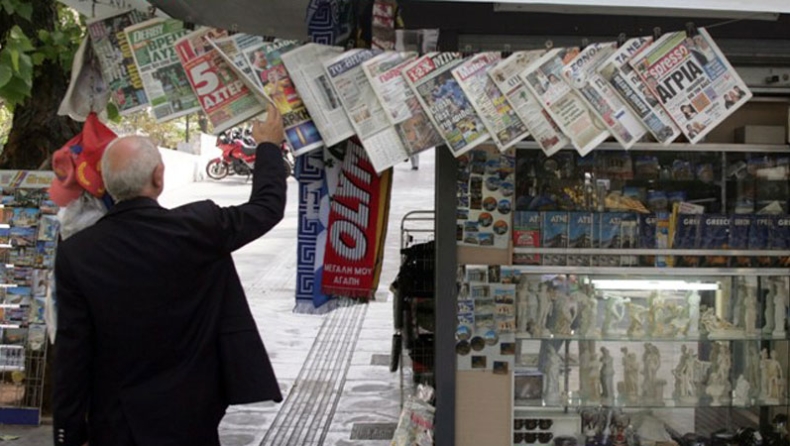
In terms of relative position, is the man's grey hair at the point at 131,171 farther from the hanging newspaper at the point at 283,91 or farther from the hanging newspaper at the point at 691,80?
the hanging newspaper at the point at 691,80

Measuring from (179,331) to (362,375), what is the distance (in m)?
5.42

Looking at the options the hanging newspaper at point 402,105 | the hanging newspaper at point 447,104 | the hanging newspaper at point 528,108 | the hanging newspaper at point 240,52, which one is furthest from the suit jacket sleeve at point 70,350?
the hanging newspaper at point 528,108

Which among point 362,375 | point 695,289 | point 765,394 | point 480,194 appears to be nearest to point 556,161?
point 480,194

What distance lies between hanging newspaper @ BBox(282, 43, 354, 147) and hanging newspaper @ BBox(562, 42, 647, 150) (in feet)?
2.96

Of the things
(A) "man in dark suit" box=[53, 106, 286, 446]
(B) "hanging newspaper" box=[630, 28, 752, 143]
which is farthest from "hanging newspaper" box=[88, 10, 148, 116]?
(B) "hanging newspaper" box=[630, 28, 752, 143]

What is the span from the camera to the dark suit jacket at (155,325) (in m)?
2.93

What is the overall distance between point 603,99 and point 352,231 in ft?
4.18

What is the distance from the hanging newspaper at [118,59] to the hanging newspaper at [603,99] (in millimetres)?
1730

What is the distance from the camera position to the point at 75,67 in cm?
361

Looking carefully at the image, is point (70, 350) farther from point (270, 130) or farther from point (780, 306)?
point (780, 306)

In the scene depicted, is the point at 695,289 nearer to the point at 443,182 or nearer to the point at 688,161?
the point at 688,161

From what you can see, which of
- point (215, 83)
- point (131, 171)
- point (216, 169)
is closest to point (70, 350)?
point (131, 171)

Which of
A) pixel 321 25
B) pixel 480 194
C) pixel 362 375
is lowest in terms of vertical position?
pixel 362 375

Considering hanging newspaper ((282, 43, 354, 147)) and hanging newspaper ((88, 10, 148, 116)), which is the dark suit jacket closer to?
hanging newspaper ((282, 43, 354, 147))
